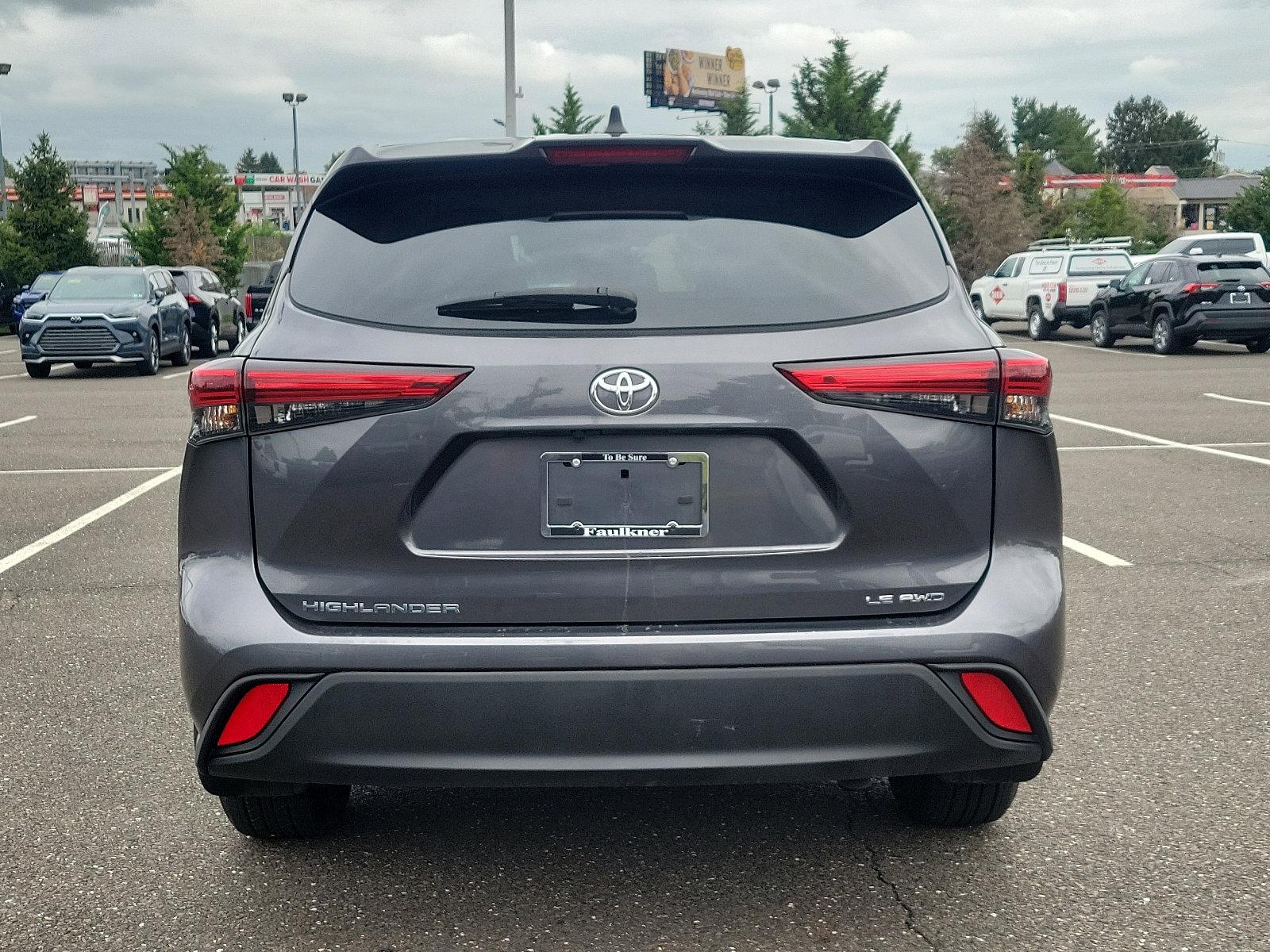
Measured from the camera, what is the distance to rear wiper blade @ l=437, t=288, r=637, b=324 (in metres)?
3.03

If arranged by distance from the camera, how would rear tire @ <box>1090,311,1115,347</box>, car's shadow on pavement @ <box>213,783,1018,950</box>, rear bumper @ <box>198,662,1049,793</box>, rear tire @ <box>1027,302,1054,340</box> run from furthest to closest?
rear tire @ <box>1027,302,1054,340</box>
rear tire @ <box>1090,311,1115,347</box>
car's shadow on pavement @ <box>213,783,1018,950</box>
rear bumper @ <box>198,662,1049,793</box>

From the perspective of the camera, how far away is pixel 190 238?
2146 inches

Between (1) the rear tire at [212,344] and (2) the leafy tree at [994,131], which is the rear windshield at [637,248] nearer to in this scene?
(1) the rear tire at [212,344]

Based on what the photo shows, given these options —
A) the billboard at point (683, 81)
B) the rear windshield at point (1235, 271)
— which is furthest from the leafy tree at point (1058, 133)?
the rear windshield at point (1235, 271)

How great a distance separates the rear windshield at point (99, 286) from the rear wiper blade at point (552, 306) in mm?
20873

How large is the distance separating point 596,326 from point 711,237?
36 cm

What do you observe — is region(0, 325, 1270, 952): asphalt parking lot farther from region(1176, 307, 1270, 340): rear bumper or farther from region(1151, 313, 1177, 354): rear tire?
region(1151, 313, 1177, 354): rear tire

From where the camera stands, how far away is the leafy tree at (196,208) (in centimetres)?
5512

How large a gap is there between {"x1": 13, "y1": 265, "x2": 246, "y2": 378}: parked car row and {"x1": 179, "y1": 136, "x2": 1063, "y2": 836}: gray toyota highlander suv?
18.0 meters

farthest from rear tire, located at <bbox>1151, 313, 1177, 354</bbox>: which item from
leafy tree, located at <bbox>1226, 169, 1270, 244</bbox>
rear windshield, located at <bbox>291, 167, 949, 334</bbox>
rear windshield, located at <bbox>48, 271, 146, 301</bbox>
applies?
A: leafy tree, located at <bbox>1226, 169, 1270, 244</bbox>

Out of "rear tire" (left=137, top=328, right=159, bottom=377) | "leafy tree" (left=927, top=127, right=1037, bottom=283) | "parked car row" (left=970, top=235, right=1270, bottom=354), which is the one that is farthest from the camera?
"leafy tree" (left=927, top=127, right=1037, bottom=283)

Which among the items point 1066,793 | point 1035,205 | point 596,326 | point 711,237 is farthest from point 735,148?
point 1035,205

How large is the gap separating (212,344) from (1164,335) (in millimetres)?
16279

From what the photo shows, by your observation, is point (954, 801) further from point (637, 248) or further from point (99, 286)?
point (99, 286)
